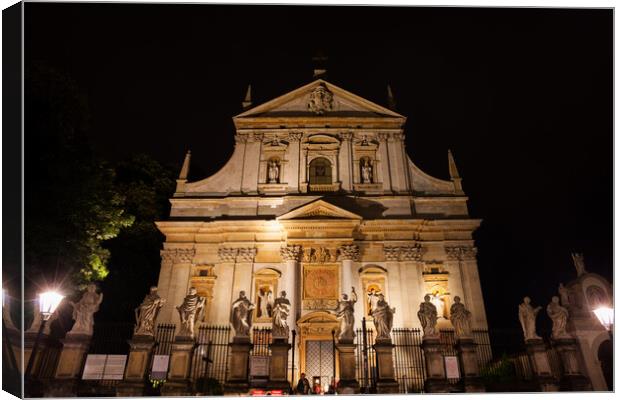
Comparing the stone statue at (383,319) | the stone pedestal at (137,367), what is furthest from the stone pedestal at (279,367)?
the stone pedestal at (137,367)

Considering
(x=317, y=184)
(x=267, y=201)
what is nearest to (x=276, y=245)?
(x=267, y=201)

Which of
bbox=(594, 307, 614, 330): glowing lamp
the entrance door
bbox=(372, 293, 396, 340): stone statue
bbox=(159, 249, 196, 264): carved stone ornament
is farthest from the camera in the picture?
bbox=(159, 249, 196, 264): carved stone ornament

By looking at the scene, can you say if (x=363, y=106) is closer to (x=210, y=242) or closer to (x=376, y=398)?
(x=210, y=242)

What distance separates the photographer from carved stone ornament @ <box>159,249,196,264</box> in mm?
19203

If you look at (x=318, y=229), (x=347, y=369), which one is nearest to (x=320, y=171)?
(x=318, y=229)

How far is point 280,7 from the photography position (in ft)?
34.0

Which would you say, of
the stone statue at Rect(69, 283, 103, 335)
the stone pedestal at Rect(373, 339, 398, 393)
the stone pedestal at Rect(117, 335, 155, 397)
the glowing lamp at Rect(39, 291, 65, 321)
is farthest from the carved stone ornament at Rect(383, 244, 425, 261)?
the glowing lamp at Rect(39, 291, 65, 321)

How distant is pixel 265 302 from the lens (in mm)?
18203

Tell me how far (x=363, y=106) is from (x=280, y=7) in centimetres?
1328

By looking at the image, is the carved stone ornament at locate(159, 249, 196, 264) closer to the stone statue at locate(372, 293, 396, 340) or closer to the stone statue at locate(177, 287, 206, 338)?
the stone statue at locate(177, 287, 206, 338)

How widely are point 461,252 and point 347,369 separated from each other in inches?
373

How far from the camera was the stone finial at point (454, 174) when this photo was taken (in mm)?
21188

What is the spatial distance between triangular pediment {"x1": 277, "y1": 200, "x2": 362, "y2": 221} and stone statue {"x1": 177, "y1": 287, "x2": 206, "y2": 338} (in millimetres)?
7115

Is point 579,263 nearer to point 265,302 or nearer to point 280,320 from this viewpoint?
point 280,320
